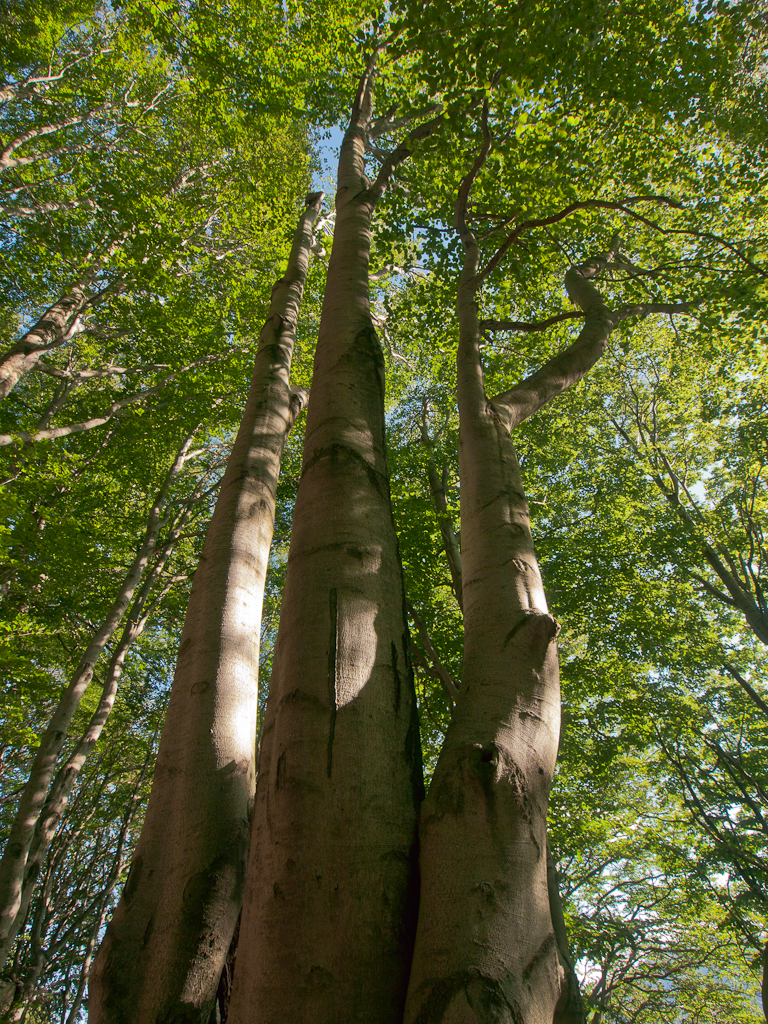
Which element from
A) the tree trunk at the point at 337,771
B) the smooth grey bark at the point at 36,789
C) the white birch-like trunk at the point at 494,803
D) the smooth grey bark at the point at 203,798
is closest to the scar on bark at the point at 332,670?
the tree trunk at the point at 337,771

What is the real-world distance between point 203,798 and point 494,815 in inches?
45.3

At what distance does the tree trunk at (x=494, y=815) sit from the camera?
1.01m

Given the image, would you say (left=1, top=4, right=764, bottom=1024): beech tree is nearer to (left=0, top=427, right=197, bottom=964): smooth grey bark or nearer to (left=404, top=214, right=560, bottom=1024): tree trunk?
(left=404, top=214, right=560, bottom=1024): tree trunk

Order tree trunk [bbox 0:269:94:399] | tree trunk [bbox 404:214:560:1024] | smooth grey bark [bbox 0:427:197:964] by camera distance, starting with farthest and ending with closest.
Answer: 1. tree trunk [bbox 0:269:94:399]
2. smooth grey bark [bbox 0:427:197:964]
3. tree trunk [bbox 404:214:560:1024]

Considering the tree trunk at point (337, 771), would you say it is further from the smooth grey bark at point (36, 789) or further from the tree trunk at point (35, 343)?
the smooth grey bark at point (36, 789)

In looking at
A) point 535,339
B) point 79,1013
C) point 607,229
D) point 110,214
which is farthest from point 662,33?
point 79,1013

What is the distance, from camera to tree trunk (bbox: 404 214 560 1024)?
1009 mm

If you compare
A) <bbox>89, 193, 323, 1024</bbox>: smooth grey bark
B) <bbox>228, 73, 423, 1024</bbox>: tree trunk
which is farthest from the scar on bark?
<bbox>89, 193, 323, 1024</bbox>: smooth grey bark

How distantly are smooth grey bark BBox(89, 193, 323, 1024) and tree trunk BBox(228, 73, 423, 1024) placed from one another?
1.63ft

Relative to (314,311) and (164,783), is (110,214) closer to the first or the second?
(314,311)

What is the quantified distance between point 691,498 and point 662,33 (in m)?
11.8

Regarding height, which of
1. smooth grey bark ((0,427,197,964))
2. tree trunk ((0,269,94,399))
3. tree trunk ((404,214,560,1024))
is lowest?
tree trunk ((404,214,560,1024))

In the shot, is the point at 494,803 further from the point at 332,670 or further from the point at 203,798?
the point at 203,798

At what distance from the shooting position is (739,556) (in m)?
12.4
